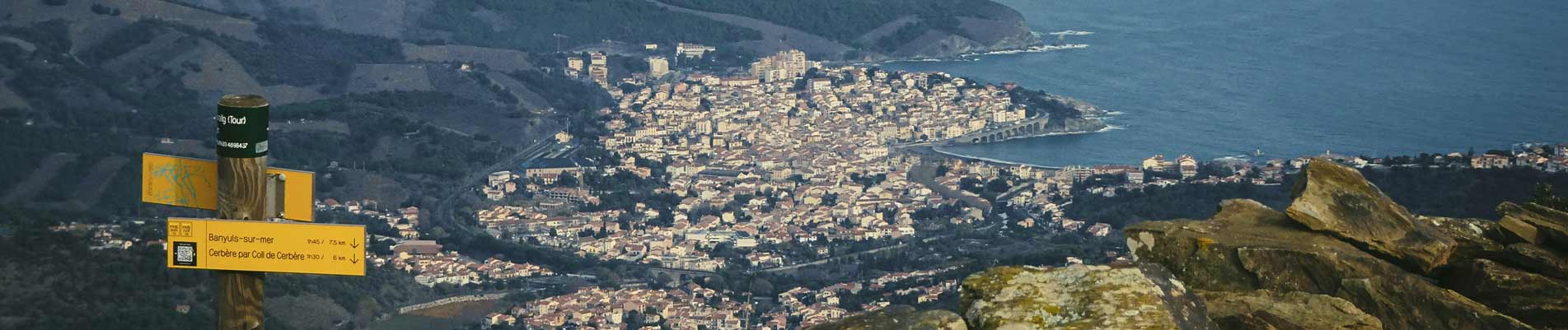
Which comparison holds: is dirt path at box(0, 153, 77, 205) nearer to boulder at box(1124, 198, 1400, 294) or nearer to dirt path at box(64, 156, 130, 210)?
dirt path at box(64, 156, 130, 210)

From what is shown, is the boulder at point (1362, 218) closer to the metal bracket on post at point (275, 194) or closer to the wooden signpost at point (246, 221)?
the wooden signpost at point (246, 221)

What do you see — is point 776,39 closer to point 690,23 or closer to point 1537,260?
point 690,23

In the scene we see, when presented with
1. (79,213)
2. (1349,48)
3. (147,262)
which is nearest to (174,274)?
(147,262)

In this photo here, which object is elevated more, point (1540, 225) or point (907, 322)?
point (1540, 225)

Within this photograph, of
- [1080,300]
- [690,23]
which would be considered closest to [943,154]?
[690,23]

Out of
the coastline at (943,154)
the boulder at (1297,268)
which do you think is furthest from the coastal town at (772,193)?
the boulder at (1297,268)

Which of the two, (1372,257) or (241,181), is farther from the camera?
(1372,257)
